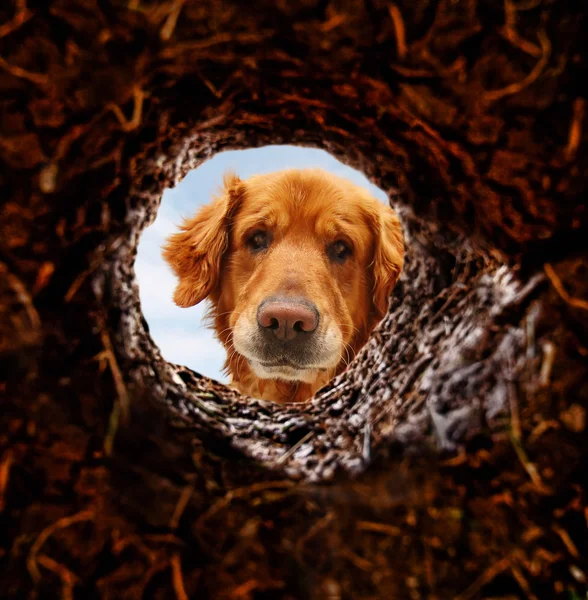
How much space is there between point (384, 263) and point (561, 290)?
7.71 feet

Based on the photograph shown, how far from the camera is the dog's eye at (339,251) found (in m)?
3.10

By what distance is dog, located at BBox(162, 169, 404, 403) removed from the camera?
2.75 meters

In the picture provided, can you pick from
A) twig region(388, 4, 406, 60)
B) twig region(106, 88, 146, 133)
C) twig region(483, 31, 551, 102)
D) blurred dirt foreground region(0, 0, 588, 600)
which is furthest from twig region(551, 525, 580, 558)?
twig region(106, 88, 146, 133)

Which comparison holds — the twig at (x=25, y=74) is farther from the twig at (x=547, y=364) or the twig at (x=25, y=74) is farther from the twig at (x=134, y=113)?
the twig at (x=547, y=364)

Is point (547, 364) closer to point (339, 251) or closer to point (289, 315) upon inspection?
point (289, 315)

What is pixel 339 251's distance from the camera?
3135 mm

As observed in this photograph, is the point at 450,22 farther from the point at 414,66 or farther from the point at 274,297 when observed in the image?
the point at 274,297

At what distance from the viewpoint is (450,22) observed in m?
0.81

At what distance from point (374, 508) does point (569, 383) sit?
1.37ft

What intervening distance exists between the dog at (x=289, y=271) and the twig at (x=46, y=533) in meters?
1.86

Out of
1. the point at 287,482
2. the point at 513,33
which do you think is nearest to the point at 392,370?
the point at 287,482

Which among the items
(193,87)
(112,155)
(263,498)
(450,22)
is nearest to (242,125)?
(193,87)

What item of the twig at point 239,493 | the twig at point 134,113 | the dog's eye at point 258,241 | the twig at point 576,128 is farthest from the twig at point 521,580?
the dog's eye at point 258,241

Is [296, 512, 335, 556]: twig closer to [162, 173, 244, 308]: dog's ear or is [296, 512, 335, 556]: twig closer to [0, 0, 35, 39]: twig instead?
[0, 0, 35, 39]: twig
